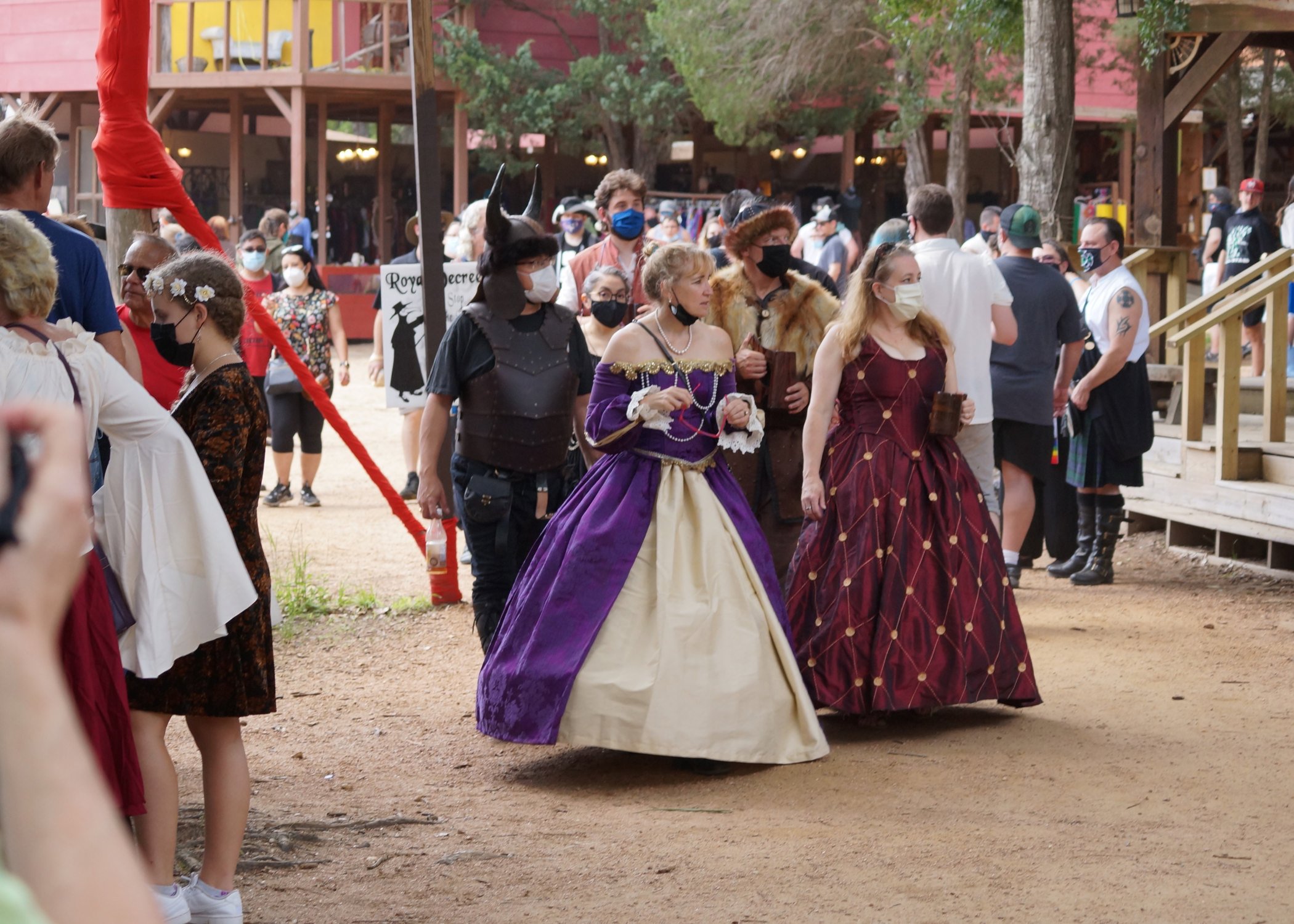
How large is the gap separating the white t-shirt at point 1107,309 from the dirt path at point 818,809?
1887 millimetres

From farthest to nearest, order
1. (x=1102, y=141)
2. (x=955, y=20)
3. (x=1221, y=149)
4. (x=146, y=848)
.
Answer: (x=1102, y=141) → (x=1221, y=149) → (x=955, y=20) → (x=146, y=848)

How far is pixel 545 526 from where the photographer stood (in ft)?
17.5

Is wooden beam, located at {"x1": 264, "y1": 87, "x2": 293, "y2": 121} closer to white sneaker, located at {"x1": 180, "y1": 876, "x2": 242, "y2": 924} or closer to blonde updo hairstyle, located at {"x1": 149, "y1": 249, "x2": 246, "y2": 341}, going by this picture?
blonde updo hairstyle, located at {"x1": 149, "y1": 249, "x2": 246, "y2": 341}

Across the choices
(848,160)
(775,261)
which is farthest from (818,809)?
(848,160)

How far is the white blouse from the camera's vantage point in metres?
3.44

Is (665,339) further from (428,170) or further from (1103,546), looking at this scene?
(1103,546)

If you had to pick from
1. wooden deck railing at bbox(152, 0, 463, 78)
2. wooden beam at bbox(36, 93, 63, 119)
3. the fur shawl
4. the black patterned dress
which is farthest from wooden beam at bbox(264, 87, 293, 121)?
the black patterned dress

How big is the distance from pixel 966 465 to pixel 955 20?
8.94 meters

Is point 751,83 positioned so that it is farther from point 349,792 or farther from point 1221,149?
point 349,792

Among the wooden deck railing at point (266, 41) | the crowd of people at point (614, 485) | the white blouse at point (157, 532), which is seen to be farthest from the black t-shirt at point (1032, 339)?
the wooden deck railing at point (266, 41)

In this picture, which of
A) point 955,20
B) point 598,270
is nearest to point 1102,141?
point 955,20

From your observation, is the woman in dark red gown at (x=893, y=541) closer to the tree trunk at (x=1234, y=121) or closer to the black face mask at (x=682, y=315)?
the black face mask at (x=682, y=315)

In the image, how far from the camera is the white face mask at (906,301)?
5.58 metres

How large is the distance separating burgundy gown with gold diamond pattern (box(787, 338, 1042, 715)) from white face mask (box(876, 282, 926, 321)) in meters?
0.15
